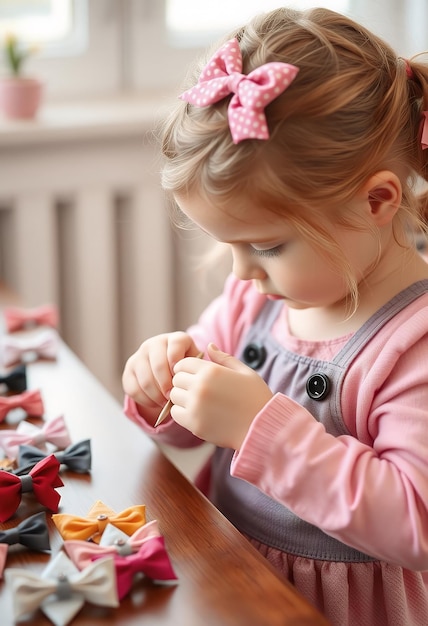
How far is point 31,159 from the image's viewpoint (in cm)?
171

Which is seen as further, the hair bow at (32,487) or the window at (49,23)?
the window at (49,23)

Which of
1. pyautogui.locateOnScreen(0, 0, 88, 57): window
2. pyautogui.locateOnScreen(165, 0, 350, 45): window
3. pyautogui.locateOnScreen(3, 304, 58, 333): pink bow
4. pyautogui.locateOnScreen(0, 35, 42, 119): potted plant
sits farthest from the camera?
pyautogui.locateOnScreen(165, 0, 350, 45): window

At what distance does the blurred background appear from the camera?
68.0 inches

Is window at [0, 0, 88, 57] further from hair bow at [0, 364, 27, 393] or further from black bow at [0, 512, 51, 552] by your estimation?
black bow at [0, 512, 51, 552]

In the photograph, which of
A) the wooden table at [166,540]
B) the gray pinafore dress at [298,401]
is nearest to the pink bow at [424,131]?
the gray pinafore dress at [298,401]

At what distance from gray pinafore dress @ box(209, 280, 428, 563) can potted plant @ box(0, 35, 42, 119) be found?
3.06 ft

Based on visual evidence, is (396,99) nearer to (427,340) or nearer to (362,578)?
(427,340)

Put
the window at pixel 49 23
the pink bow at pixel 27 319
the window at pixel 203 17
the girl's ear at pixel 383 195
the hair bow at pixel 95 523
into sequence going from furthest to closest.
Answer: the window at pixel 203 17 → the window at pixel 49 23 → the pink bow at pixel 27 319 → the girl's ear at pixel 383 195 → the hair bow at pixel 95 523

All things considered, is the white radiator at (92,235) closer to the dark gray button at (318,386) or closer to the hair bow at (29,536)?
the dark gray button at (318,386)

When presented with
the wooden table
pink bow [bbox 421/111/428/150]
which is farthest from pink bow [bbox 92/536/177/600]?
pink bow [bbox 421/111/428/150]

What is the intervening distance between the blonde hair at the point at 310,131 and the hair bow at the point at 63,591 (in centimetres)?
34

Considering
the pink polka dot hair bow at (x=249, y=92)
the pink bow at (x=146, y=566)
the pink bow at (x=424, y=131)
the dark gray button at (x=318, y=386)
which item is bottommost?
the pink bow at (x=146, y=566)

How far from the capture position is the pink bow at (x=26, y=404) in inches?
37.9

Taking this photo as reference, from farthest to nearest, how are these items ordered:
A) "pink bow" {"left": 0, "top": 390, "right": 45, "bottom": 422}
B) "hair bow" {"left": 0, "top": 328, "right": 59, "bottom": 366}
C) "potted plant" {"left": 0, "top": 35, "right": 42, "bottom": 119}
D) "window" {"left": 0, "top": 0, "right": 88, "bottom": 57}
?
"window" {"left": 0, "top": 0, "right": 88, "bottom": 57} < "potted plant" {"left": 0, "top": 35, "right": 42, "bottom": 119} < "hair bow" {"left": 0, "top": 328, "right": 59, "bottom": 366} < "pink bow" {"left": 0, "top": 390, "right": 45, "bottom": 422}
